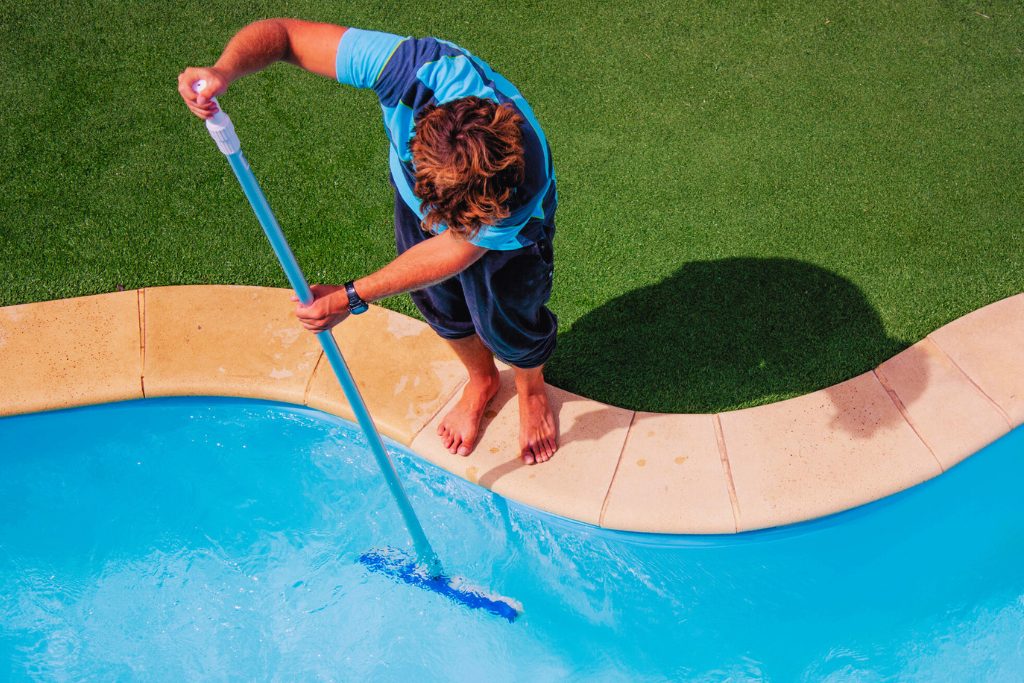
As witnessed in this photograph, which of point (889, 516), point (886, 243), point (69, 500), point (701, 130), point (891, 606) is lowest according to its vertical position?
point (891, 606)

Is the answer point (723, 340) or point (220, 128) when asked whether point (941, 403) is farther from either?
point (220, 128)

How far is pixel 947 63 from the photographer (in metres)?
4.70

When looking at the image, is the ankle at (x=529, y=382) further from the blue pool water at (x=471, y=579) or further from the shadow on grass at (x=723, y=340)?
the blue pool water at (x=471, y=579)

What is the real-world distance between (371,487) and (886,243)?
2.76 m

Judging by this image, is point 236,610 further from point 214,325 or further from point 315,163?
point 315,163

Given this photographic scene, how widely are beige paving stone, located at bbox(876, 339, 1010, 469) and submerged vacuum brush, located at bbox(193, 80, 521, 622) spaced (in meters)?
1.89

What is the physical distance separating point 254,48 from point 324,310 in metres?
0.75

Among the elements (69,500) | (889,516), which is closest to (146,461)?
(69,500)

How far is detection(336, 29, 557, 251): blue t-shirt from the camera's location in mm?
2150

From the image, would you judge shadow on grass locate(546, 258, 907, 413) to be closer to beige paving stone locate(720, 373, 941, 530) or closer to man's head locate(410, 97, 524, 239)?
beige paving stone locate(720, 373, 941, 530)

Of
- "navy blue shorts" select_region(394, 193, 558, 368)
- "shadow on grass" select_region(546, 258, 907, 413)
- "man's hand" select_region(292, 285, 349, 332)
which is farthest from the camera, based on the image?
"shadow on grass" select_region(546, 258, 907, 413)

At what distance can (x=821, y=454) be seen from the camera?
11.2 feet

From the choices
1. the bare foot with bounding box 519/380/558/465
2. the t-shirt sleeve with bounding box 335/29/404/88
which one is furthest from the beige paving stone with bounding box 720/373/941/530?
the t-shirt sleeve with bounding box 335/29/404/88

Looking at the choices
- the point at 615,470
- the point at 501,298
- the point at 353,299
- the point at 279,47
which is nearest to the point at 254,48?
the point at 279,47
